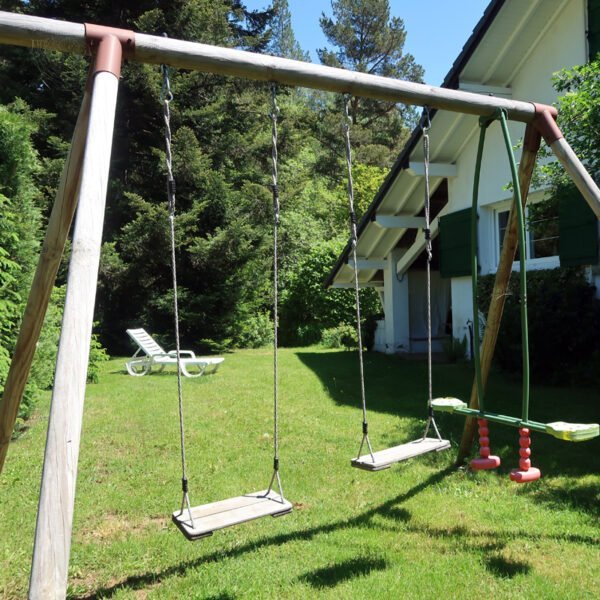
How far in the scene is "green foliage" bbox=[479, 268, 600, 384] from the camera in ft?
26.1

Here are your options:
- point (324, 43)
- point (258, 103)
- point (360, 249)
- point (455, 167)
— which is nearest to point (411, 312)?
point (360, 249)

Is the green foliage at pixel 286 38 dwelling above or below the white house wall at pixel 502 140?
above

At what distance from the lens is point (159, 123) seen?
1741 centimetres

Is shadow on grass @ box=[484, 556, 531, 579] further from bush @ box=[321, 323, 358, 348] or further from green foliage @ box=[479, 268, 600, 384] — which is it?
bush @ box=[321, 323, 358, 348]

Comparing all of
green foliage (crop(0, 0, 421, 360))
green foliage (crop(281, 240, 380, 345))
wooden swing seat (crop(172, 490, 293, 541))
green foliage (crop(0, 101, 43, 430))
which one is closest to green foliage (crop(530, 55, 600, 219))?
wooden swing seat (crop(172, 490, 293, 541))

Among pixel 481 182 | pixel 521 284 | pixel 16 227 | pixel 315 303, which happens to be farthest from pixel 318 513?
pixel 315 303

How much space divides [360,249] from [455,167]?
129 inches

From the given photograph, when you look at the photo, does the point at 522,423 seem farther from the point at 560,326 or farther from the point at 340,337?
the point at 340,337

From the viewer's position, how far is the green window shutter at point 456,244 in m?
10.3

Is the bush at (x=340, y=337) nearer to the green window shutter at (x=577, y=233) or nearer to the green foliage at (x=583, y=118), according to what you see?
the green window shutter at (x=577, y=233)

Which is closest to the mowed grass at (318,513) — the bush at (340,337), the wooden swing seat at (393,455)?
the wooden swing seat at (393,455)

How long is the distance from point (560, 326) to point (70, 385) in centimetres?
752

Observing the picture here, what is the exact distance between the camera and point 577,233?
7.99 metres

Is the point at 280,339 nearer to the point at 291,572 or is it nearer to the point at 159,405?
the point at 159,405
